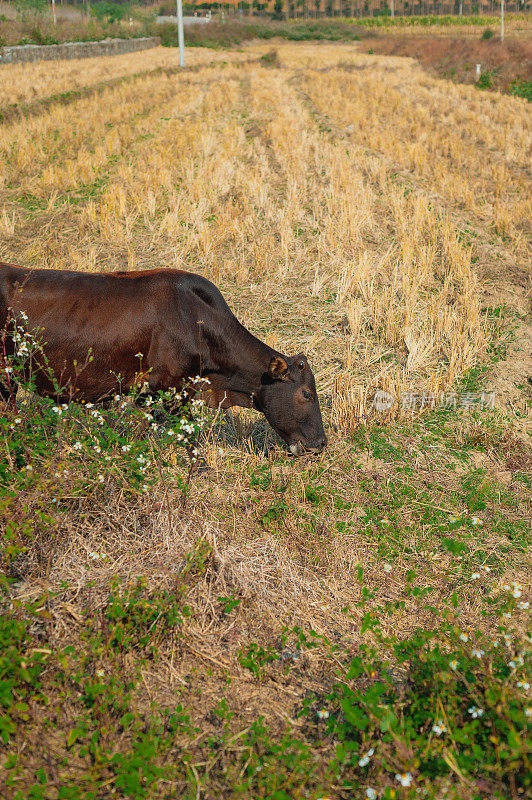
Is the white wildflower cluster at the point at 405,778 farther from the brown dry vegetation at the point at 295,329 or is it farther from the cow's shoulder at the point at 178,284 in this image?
the cow's shoulder at the point at 178,284

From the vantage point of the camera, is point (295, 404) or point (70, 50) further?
point (70, 50)

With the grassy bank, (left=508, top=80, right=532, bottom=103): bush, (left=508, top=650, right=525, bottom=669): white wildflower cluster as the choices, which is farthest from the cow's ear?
the grassy bank

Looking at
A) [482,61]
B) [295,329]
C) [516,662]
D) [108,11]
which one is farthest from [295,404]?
[108,11]

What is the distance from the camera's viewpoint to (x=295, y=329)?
792 cm

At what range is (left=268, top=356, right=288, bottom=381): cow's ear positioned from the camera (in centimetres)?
541

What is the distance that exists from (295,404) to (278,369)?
1.18ft

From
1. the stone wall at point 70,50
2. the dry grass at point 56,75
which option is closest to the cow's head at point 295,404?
the dry grass at point 56,75

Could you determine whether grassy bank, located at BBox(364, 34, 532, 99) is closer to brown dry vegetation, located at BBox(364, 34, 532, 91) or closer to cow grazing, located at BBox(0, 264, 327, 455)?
brown dry vegetation, located at BBox(364, 34, 532, 91)

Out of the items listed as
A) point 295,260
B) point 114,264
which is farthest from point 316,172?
point 114,264

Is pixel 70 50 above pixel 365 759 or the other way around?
above

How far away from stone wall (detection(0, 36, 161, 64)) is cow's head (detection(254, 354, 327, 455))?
3790 cm

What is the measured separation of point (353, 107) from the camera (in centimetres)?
2262

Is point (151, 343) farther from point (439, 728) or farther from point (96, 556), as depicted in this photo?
point (439, 728)

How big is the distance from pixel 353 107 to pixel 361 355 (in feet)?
59.4
